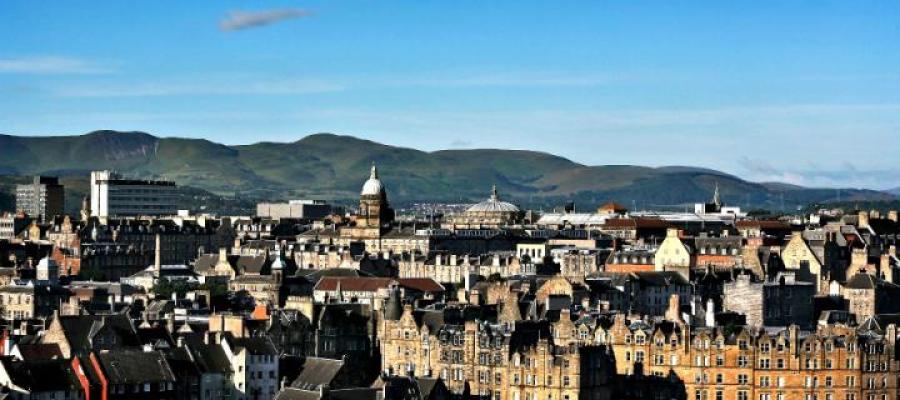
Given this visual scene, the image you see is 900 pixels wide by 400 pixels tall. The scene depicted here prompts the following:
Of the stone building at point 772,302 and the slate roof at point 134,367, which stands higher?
the stone building at point 772,302

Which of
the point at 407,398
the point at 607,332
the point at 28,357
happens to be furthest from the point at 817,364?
the point at 28,357

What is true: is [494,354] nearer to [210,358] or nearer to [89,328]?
[210,358]

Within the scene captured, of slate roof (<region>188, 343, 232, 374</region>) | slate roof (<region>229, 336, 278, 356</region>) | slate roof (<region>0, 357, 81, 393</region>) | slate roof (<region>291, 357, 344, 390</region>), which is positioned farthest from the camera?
slate roof (<region>229, 336, 278, 356</region>)

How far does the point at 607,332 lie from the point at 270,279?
5948 cm

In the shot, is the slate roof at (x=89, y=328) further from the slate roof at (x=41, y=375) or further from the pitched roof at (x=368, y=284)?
the pitched roof at (x=368, y=284)

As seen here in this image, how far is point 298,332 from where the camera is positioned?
440ft

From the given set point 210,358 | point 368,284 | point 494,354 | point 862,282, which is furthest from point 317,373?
point 862,282

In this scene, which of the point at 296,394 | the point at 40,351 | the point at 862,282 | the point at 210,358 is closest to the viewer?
the point at 296,394

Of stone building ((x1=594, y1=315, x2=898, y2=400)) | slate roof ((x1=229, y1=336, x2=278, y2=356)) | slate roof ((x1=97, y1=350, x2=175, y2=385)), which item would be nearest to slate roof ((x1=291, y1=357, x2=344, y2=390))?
slate roof ((x1=229, y1=336, x2=278, y2=356))

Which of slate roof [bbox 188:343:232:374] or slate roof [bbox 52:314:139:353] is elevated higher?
slate roof [bbox 52:314:139:353]

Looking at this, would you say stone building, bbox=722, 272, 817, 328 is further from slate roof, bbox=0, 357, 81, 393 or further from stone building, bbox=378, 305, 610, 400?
slate roof, bbox=0, 357, 81, 393

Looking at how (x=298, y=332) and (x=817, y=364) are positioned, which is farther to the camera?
(x=298, y=332)

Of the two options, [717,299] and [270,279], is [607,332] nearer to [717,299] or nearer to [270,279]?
[717,299]

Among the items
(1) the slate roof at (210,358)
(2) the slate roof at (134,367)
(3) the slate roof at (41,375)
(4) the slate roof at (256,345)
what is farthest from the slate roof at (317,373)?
(3) the slate roof at (41,375)
